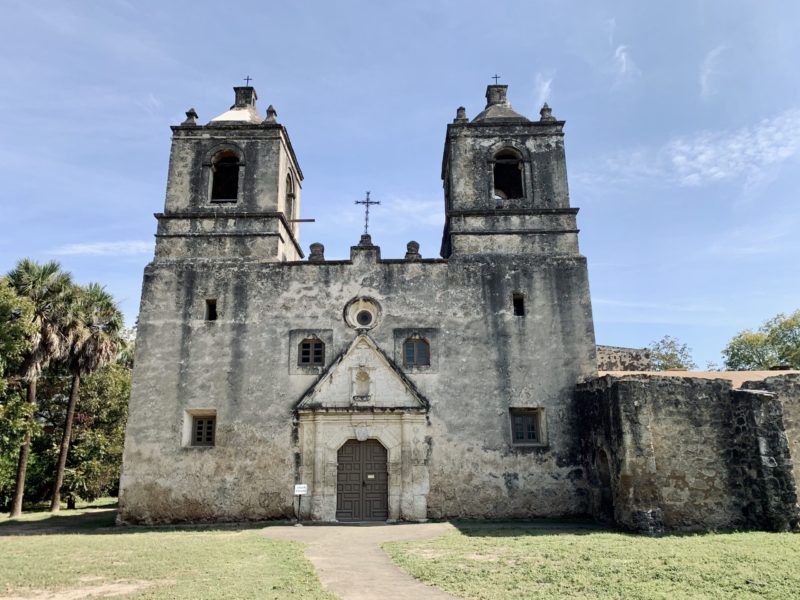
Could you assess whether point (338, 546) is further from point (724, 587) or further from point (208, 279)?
point (208, 279)

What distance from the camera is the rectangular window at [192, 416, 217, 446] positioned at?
16938 mm

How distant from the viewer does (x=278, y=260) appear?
1852 centimetres

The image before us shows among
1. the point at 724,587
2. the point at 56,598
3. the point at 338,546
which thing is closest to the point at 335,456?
the point at 338,546

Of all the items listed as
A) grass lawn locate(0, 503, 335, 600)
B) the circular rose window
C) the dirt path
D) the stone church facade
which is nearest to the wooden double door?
the stone church facade

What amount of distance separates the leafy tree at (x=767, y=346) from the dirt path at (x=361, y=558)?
89.6ft

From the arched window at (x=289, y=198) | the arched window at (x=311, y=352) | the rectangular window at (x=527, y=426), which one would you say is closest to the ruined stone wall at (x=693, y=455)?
the rectangular window at (x=527, y=426)

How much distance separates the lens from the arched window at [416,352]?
56.7 ft

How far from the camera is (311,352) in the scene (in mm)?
17438

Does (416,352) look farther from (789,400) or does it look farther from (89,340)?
(89,340)

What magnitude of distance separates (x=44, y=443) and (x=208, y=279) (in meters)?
12.9

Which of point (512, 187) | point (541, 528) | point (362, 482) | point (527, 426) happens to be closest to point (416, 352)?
point (527, 426)

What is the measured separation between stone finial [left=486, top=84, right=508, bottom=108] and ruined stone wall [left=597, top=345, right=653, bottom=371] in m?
11.4

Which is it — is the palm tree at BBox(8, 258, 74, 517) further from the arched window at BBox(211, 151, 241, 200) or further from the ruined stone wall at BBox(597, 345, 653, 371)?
the ruined stone wall at BBox(597, 345, 653, 371)

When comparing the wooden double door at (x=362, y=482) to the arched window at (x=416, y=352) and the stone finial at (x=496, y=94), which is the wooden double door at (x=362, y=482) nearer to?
the arched window at (x=416, y=352)
